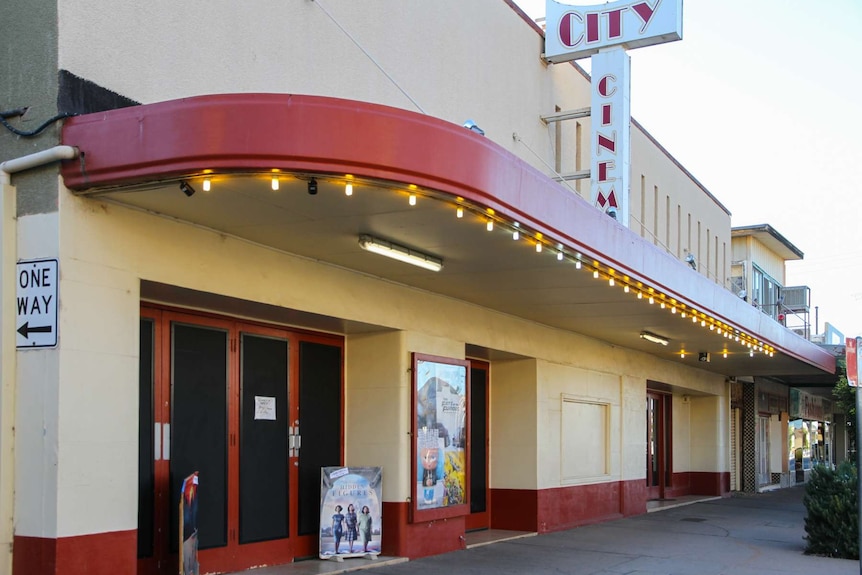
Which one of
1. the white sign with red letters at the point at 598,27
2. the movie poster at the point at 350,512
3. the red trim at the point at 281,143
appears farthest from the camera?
the white sign with red letters at the point at 598,27

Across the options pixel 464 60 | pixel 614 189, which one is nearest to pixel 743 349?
pixel 614 189

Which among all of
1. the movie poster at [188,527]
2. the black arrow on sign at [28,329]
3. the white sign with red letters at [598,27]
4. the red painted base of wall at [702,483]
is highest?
the white sign with red letters at [598,27]

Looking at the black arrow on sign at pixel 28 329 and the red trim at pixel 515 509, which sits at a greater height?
the black arrow on sign at pixel 28 329

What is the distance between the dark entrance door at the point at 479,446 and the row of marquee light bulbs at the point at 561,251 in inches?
137

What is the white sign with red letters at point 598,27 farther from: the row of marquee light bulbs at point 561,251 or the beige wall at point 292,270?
the row of marquee light bulbs at point 561,251

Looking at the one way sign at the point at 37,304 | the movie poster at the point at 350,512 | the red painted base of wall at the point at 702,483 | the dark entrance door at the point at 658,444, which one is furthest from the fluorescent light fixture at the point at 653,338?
the one way sign at the point at 37,304

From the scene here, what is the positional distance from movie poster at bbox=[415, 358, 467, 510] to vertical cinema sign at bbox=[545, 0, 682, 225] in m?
4.80

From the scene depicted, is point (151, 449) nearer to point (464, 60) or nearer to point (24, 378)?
point (24, 378)

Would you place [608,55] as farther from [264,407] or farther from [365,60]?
[264,407]

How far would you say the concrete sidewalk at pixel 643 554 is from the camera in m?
12.5

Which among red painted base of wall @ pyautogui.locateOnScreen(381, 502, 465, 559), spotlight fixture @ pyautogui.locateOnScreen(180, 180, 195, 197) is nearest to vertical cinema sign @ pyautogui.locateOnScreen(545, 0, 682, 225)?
red painted base of wall @ pyautogui.locateOnScreen(381, 502, 465, 559)

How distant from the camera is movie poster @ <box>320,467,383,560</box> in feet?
39.6

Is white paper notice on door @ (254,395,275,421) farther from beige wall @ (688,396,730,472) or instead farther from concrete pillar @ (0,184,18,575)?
beige wall @ (688,396,730,472)

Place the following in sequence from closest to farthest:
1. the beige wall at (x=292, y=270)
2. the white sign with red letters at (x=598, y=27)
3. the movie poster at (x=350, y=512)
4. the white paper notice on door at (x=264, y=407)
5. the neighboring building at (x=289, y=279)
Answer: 1. the neighboring building at (x=289, y=279)
2. the beige wall at (x=292, y=270)
3. the white paper notice on door at (x=264, y=407)
4. the movie poster at (x=350, y=512)
5. the white sign with red letters at (x=598, y=27)
